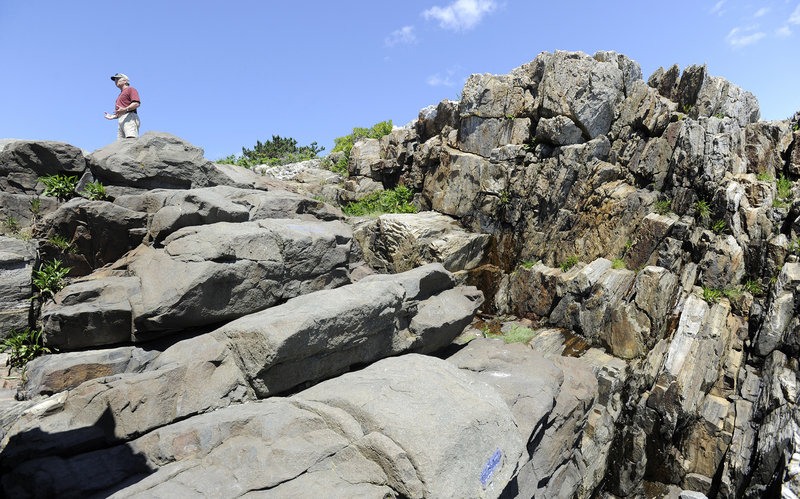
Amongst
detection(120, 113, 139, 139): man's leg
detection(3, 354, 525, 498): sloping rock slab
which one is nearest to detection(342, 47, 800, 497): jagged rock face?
detection(3, 354, 525, 498): sloping rock slab

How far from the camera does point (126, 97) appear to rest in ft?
56.9

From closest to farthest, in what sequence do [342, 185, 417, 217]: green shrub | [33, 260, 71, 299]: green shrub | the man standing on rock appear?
[33, 260, 71, 299]: green shrub < the man standing on rock < [342, 185, 417, 217]: green shrub

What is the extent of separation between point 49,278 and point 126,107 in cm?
953

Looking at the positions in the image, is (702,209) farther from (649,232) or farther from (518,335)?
(518,335)

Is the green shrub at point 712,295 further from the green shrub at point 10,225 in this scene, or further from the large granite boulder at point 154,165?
the green shrub at point 10,225

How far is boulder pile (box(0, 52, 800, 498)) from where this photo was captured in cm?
726

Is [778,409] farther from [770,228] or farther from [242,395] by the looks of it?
[242,395]

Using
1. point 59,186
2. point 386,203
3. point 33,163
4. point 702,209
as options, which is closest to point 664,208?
point 702,209

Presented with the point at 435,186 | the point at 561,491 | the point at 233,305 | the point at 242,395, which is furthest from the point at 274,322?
the point at 435,186

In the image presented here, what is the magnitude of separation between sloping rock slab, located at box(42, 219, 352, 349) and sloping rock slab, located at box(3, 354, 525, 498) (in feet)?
10.3

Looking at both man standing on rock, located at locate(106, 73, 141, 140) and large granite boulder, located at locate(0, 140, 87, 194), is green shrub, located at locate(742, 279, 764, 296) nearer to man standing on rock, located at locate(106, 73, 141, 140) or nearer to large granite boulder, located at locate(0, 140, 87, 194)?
large granite boulder, located at locate(0, 140, 87, 194)

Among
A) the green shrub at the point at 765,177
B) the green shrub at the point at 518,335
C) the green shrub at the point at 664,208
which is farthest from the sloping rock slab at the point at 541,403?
the green shrub at the point at 765,177

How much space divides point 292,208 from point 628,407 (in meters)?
13.6

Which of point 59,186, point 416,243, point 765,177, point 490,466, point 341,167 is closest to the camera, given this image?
point 490,466
